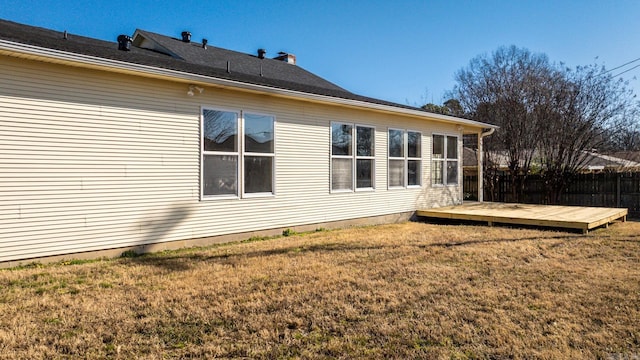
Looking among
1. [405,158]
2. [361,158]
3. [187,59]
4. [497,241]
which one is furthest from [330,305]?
[187,59]

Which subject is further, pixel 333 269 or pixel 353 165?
pixel 353 165

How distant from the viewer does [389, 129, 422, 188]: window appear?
989 cm

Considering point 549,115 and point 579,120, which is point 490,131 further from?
point 579,120

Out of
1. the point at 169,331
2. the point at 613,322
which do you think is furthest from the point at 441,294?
the point at 169,331

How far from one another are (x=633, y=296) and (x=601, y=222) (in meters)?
5.45

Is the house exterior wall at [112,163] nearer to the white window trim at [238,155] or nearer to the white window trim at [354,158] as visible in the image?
the white window trim at [238,155]

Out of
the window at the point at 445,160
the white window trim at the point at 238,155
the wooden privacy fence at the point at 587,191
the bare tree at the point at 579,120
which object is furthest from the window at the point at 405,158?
the bare tree at the point at 579,120

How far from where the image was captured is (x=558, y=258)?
223 inches

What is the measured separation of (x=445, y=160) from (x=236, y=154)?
6.74 meters

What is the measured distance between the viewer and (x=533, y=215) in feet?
29.7

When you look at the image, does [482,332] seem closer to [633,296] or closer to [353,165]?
[633,296]

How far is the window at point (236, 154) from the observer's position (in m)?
6.62

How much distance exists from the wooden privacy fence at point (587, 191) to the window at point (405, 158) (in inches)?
219

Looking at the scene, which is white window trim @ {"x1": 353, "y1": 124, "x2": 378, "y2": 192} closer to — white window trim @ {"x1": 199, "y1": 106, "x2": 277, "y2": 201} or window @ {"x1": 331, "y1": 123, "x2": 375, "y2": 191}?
window @ {"x1": 331, "y1": 123, "x2": 375, "y2": 191}
